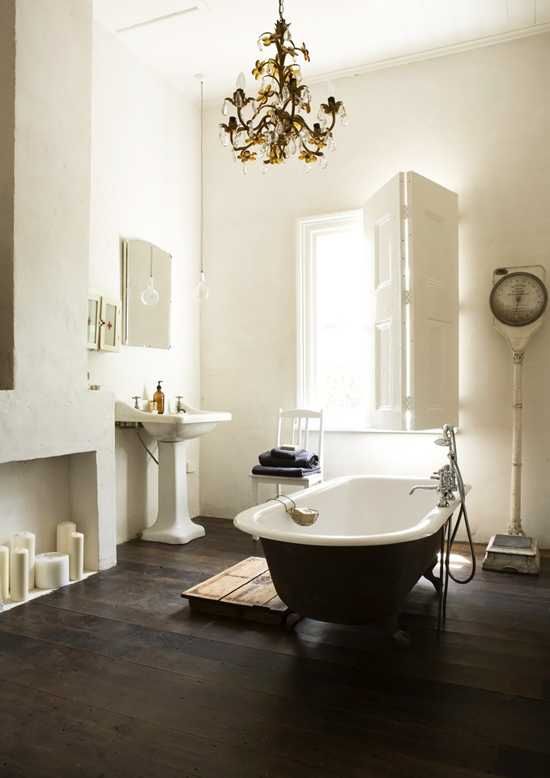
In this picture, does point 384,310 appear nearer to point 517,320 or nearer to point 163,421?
point 517,320

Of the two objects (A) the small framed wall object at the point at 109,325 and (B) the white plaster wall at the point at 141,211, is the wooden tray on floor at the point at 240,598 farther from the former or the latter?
(A) the small framed wall object at the point at 109,325

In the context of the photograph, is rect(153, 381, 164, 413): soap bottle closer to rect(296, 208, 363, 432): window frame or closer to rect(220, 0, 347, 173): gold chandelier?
rect(296, 208, 363, 432): window frame

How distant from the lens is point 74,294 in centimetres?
347

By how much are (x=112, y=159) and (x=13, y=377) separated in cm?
189

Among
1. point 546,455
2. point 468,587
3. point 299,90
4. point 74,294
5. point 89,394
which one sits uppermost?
point 299,90

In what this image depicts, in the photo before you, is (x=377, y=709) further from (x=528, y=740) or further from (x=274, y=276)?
(x=274, y=276)

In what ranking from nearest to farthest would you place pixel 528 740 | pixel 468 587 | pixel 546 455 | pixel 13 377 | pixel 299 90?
pixel 528 740 → pixel 299 90 → pixel 13 377 → pixel 468 587 → pixel 546 455

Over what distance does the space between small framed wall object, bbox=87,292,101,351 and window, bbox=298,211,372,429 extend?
1.62 m

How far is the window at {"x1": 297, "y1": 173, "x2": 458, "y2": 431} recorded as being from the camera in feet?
12.8

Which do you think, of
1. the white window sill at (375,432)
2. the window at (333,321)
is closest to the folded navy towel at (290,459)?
the white window sill at (375,432)

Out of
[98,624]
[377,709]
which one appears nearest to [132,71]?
[98,624]

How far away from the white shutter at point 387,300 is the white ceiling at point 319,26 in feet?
3.53

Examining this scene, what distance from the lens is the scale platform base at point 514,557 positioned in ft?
12.0

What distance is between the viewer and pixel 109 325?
13.4ft
